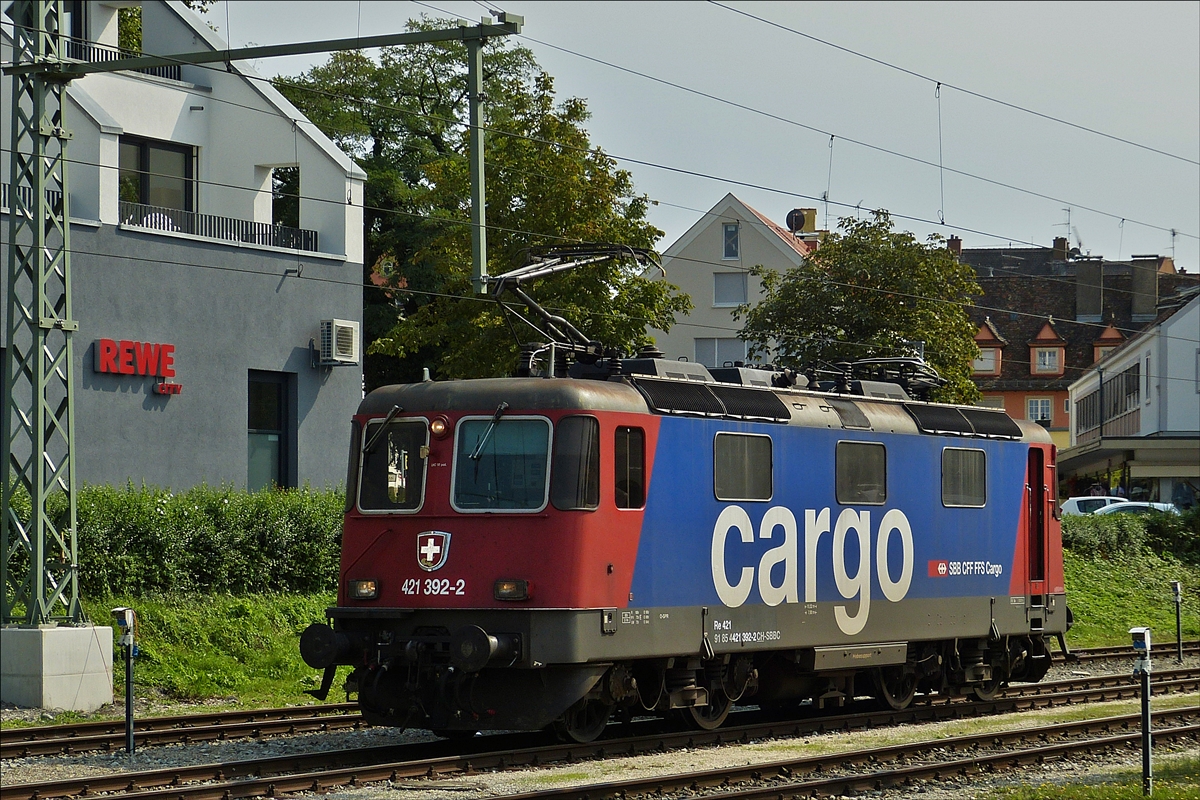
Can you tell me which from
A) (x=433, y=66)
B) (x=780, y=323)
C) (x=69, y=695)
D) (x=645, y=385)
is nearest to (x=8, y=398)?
(x=69, y=695)

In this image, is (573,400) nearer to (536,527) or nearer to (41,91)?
(536,527)

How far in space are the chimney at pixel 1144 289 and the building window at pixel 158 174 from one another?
2183 inches

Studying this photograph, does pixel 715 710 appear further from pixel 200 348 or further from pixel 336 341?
pixel 336 341

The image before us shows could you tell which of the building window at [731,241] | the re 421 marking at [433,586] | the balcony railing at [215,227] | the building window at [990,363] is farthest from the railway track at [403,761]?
the building window at [990,363]

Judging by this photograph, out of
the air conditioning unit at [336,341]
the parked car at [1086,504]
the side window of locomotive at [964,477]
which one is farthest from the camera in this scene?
the parked car at [1086,504]

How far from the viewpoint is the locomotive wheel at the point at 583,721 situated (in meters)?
13.4

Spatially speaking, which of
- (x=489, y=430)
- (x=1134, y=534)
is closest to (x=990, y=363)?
(x=1134, y=534)

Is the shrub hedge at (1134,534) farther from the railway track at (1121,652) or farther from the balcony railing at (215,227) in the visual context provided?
the balcony railing at (215,227)

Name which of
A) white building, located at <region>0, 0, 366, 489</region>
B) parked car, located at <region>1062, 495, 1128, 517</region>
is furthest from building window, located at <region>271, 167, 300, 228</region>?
parked car, located at <region>1062, 495, 1128, 517</region>

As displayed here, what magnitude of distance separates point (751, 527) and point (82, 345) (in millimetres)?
14042

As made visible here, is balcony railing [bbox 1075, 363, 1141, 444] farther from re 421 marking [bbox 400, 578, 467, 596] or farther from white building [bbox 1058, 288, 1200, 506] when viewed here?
re 421 marking [bbox 400, 578, 467, 596]

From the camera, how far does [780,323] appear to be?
31156 mm

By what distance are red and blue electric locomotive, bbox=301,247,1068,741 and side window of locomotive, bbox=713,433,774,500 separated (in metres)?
0.02

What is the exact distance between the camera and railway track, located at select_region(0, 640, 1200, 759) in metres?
13.8
